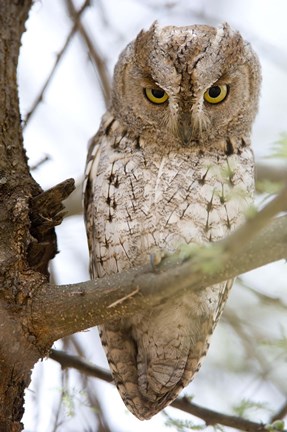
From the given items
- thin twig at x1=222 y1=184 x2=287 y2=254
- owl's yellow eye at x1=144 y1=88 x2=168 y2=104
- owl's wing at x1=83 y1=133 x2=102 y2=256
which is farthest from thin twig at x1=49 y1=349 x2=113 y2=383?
thin twig at x1=222 y1=184 x2=287 y2=254

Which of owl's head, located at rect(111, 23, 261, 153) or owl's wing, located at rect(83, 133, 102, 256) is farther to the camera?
owl's wing, located at rect(83, 133, 102, 256)

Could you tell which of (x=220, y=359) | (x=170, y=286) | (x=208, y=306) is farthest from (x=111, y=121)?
(x=170, y=286)

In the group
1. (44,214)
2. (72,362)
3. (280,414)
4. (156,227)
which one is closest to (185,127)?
(156,227)

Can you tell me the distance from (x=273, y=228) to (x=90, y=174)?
1412mm

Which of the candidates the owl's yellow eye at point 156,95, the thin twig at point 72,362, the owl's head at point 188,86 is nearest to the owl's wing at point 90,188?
the owl's head at point 188,86

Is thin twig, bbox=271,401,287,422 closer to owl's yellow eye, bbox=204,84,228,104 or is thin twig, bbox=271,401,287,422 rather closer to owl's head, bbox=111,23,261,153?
owl's head, bbox=111,23,261,153

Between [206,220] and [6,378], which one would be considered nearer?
[6,378]

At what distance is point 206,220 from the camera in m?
2.74

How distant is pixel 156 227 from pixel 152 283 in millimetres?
897

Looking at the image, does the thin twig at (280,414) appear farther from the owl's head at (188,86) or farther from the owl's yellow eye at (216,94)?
the owl's yellow eye at (216,94)

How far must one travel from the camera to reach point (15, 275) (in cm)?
222

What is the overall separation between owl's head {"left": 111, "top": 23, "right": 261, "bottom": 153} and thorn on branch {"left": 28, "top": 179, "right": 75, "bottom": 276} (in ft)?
2.13

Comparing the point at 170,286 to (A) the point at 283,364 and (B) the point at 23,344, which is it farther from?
(A) the point at 283,364

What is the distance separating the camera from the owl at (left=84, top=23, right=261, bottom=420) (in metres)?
2.74
